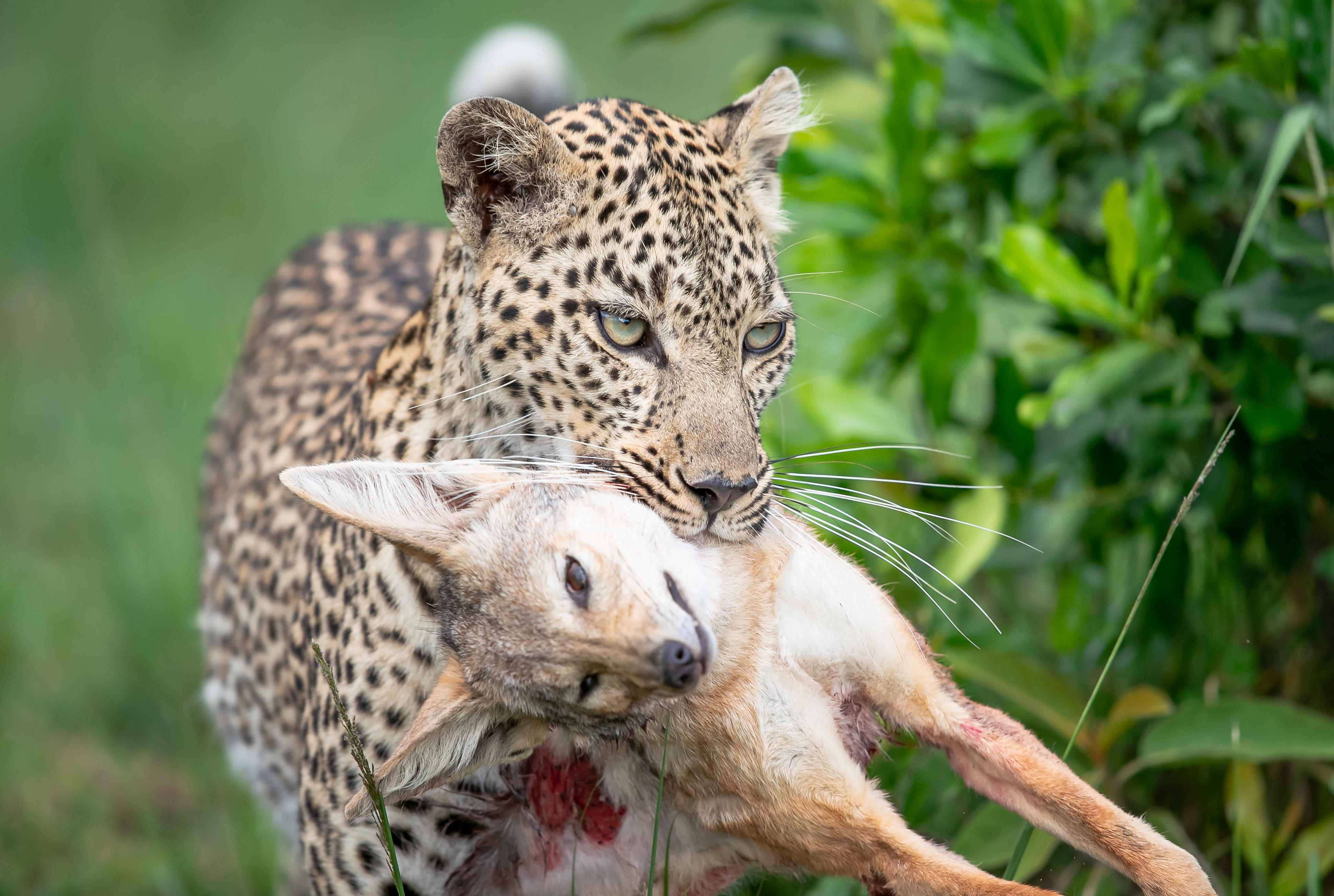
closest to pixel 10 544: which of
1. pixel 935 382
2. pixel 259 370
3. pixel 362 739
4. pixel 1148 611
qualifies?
pixel 259 370

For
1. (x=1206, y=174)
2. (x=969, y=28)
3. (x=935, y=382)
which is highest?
(x=969, y=28)

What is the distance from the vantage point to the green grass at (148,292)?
4535 mm

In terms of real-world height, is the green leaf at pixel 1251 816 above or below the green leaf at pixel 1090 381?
below

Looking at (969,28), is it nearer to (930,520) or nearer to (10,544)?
(930,520)

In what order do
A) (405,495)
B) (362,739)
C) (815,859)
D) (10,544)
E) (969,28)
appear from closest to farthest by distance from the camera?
(815,859) → (405,495) → (362,739) → (969,28) → (10,544)

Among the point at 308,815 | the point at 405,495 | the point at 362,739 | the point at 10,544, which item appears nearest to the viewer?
the point at 405,495

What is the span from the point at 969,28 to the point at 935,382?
867 millimetres

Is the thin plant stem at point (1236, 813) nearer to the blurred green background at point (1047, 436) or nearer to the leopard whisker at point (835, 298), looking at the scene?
the blurred green background at point (1047, 436)

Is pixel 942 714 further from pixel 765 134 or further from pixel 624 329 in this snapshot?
pixel 765 134

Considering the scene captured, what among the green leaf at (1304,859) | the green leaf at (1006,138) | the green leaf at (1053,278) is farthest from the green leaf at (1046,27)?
the green leaf at (1304,859)

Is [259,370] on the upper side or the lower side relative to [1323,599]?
upper

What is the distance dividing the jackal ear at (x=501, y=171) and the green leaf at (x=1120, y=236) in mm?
1178

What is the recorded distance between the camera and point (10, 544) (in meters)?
6.12

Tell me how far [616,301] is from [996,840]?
146cm
